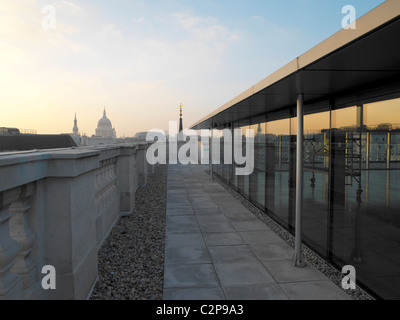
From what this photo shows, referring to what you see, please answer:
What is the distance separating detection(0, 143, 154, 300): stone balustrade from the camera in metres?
2.36

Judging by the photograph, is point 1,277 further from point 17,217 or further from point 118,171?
point 118,171

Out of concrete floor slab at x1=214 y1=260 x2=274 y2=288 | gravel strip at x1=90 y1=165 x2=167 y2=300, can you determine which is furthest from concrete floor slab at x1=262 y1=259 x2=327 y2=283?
gravel strip at x1=90 y1=165 x2=167 y2=300

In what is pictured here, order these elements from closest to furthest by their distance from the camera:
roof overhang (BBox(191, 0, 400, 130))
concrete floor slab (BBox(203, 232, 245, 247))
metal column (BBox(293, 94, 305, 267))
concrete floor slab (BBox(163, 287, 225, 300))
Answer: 1. roof overhang (BBox(191, 0, 400, 130))
2. concrete floor slab (BBox(163, 287, 225, 300))
3. metal column (BBox(293, 94, 305, 267))
4. concrete floor slab (BBox(203, 232, 245, 247))

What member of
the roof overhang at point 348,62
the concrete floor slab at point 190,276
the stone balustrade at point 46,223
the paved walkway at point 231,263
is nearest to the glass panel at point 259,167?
the paved walkway at point 231,263

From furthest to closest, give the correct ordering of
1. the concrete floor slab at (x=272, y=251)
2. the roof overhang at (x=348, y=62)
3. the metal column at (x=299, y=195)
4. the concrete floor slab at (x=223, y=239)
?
the concrete floor slab at (x=223, y=239) < the concrete floor slab at (x=272, y=251) < the metal column at (x=299, y=195) < the roof overhang at (x=348, y=62)

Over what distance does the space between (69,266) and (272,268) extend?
3430 millimetres

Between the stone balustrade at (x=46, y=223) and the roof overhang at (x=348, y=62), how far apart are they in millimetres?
2829

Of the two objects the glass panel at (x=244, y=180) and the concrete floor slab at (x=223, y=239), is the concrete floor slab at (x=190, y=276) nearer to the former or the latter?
the concrete floor slab at (x=223, y=239)

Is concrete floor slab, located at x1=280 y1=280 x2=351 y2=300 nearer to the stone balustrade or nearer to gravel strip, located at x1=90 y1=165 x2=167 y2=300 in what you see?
gravel strip, located at x1=90 y1=165 x2=167 y2=300

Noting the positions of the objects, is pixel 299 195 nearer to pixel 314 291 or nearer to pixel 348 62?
pixel 314 291

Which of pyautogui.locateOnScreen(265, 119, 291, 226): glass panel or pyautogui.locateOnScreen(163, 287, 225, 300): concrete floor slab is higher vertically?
pyautogui.locateOnScreen(265, 119, 291, 226): glass panel

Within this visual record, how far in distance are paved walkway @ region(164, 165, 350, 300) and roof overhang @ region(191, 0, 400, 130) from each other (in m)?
3.14

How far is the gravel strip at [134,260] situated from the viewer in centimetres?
423

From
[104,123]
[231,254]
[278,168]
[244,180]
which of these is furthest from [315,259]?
[104,123]
